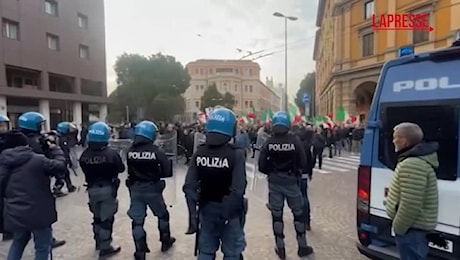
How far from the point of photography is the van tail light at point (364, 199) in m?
3.56

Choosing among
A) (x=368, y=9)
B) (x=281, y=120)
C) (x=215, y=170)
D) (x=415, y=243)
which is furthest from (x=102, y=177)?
(x=368, y=9)

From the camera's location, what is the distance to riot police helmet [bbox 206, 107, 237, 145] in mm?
3215

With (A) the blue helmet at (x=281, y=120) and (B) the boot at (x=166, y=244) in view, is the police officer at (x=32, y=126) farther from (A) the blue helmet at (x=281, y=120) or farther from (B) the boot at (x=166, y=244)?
(A) the blue helmet at (x=281, y=120)

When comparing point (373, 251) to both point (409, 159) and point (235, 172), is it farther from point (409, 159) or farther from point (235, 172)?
point (235, 172)

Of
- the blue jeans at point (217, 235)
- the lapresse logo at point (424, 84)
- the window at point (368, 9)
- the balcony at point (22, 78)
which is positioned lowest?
the blue jeans at point (217, 235)

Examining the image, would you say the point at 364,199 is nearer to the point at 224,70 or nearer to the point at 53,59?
the point at 53,59

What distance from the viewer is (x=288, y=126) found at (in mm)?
4781

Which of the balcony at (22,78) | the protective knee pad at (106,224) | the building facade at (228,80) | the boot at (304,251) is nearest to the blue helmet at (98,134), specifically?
the protective knee pad at (106,224)

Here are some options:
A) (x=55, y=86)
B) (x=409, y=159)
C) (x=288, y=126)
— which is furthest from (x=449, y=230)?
(x=55, y=86)

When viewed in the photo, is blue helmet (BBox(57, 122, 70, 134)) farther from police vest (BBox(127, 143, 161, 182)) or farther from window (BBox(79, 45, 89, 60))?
window (BBox(79, 45, 89, 60))

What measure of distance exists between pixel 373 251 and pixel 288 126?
186cm

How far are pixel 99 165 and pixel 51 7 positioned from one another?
1154 inches

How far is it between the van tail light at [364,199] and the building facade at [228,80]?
93.4m

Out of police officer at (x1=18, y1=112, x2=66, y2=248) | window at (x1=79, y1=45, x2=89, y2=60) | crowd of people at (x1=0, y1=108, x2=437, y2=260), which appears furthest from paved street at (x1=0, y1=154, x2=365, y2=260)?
window at (x1=79, y1=45, x2=89, y2=60)
